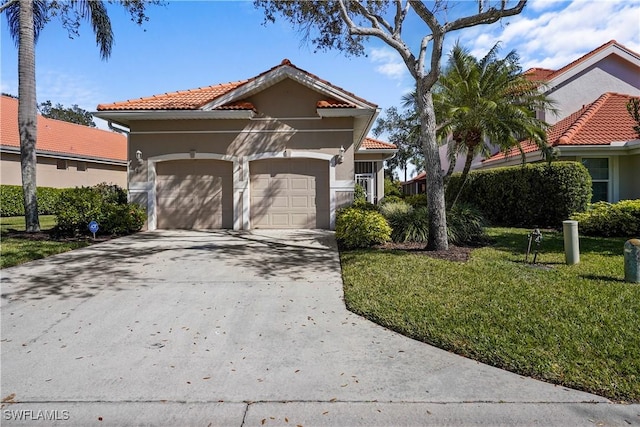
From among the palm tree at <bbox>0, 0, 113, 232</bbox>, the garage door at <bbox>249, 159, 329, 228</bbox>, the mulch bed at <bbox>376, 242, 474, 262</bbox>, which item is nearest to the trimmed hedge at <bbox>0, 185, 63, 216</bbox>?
the palm tree at <bbox>0, 0, 113, 232</bbox>

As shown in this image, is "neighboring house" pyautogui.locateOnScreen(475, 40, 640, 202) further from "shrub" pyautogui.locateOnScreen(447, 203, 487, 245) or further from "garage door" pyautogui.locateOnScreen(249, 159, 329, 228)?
"garage door" pyautogui.locateOnScreen(249, 159, 329, 228)

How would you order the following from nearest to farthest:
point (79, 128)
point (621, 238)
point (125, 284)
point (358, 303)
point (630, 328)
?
point (630, 328)
point (358, 303)
point (125, 284)
point (621, 238)
point (79, 128)

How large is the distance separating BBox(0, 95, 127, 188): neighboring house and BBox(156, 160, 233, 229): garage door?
12365 mm

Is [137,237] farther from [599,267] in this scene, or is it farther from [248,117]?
[599,267]

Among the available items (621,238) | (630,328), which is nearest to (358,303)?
(630,328)

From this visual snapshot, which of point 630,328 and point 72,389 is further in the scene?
point 630,328

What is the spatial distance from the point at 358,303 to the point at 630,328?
3.08 m

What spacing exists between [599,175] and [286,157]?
38.0 ft

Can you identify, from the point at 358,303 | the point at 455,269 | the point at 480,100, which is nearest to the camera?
the point at 358,303

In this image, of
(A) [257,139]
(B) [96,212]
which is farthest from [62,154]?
(A) [257,139]

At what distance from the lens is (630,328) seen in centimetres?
411

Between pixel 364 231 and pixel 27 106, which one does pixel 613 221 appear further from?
pixel 27 106

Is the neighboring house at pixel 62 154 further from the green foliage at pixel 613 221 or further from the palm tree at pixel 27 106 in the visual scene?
the green foliage at pixel 613 221

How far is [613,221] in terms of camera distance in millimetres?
10492
